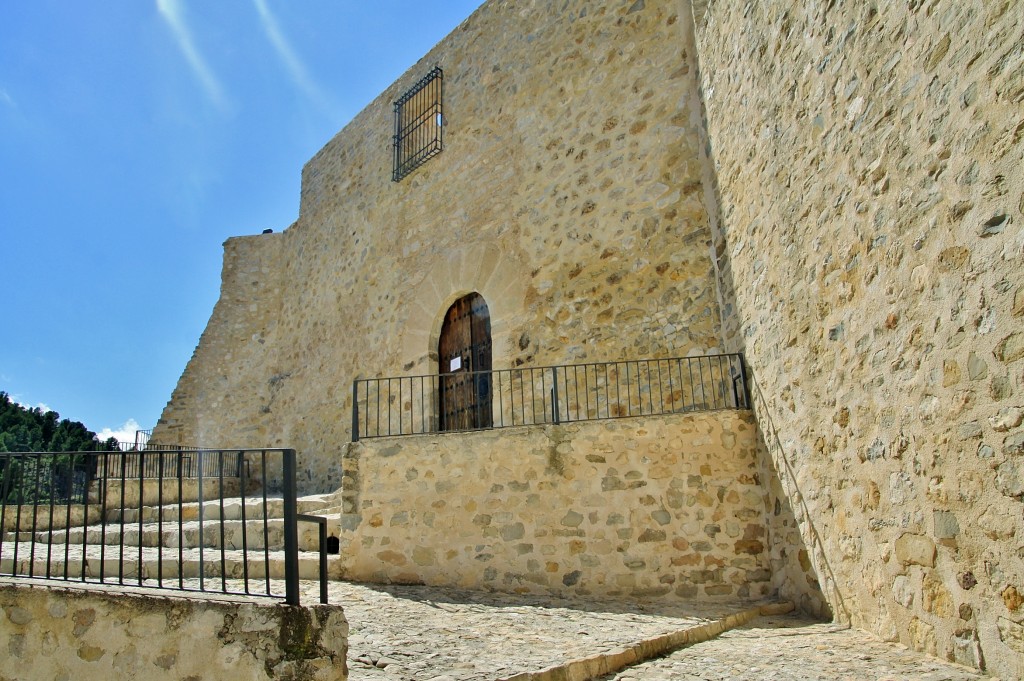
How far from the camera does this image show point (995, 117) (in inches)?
116

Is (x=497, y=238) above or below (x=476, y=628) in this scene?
above

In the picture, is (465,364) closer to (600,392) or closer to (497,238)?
(497,238)

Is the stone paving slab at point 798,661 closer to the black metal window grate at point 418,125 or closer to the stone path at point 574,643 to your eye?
the stone path at point 574,643

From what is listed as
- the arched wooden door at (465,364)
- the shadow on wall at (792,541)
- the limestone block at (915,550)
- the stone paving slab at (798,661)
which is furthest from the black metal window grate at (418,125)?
the limestone block at (915,550)

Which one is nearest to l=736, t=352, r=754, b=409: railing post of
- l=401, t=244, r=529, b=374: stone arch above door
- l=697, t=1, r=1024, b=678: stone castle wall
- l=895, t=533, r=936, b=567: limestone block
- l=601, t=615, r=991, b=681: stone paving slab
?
l=697, t=1, r=1024, b=678: stone castle wall

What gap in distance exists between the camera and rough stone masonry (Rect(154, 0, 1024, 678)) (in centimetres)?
305

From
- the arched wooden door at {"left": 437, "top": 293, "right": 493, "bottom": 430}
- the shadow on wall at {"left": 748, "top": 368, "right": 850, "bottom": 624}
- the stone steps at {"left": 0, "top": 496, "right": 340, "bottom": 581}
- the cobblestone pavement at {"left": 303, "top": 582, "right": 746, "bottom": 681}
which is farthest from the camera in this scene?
the arched wooden door at {"left": 437, "top": 293, "right": 493, "bottom": 430}

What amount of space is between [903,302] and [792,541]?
7.02ft

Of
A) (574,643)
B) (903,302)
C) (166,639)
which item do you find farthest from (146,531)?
(903,302)

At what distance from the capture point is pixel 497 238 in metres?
8.95

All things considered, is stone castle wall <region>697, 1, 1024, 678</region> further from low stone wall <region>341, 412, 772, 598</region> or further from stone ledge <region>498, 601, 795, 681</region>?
low stone wall <region>341, 412, 772, 598</region>

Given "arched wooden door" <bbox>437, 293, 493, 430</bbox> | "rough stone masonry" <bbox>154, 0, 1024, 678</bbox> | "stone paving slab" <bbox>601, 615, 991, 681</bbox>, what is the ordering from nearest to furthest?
1. "rough stone masonry" <bbox>154, 0, 1024, 678</bbox>
2. "stone paving slab" <bbox>601, 615, 991, 681</bbox>
3. "arched wooden door" <bbox>437, 293, 493, 430</bbox>

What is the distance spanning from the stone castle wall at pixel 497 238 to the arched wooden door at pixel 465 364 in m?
0.21

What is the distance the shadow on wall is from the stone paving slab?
273 mm
